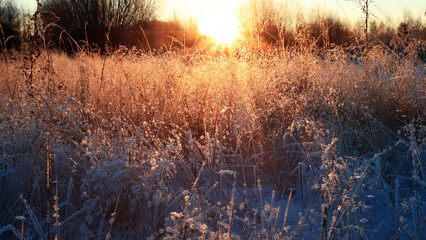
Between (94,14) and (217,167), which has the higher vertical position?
(94,14)

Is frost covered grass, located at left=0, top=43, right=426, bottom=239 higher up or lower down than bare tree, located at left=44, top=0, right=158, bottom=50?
lower down

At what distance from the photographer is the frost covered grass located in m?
1.22

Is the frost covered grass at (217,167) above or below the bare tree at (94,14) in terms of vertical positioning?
below

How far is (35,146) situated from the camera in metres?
1.64

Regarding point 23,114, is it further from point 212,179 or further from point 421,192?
point 421,192

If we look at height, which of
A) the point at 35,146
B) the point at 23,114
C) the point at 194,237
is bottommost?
the point at 194,237

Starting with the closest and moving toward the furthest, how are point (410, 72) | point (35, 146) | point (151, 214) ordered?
point (151, 214) → point (35, 146) → point (410, 72)

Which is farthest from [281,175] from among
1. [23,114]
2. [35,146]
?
[23,114]

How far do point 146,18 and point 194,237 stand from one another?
2070 cm

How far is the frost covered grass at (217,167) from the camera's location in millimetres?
1221

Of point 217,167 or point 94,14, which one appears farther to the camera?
point 94,14

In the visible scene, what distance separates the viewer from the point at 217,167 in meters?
1.71

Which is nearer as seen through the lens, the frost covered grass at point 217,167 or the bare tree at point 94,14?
the frost covered grass at point 217,167

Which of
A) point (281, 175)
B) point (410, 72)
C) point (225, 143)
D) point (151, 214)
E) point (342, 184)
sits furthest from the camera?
point (410, 72)
